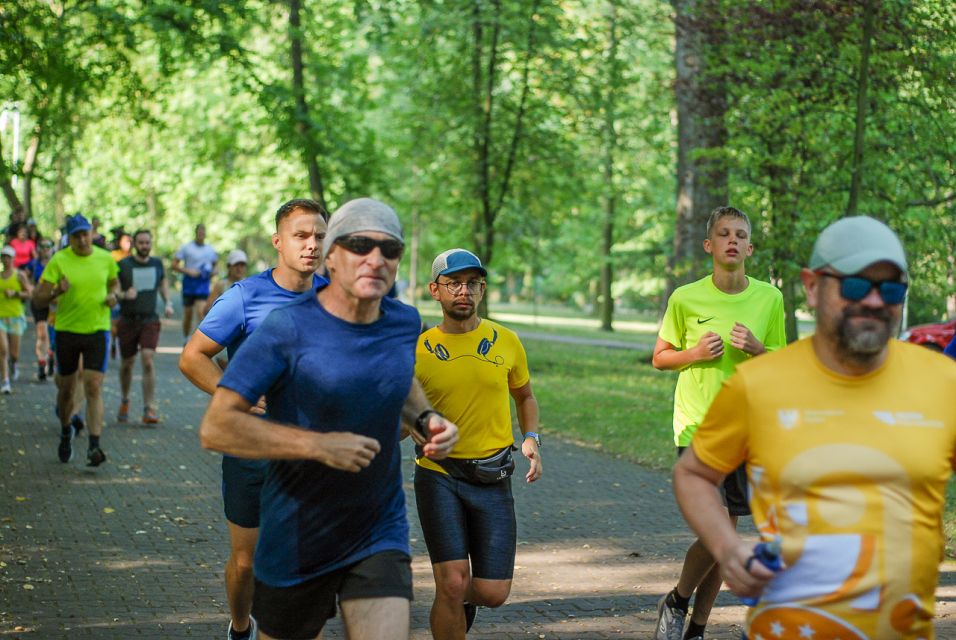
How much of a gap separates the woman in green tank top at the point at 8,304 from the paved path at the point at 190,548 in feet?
12.8

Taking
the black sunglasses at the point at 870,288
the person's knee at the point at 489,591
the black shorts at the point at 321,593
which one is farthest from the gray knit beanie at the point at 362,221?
the person's knee at the point at 489,591

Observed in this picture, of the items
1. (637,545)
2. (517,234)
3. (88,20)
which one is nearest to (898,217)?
(637,545)

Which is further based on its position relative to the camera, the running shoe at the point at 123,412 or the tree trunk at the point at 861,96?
the running shoe at the point at 123,412

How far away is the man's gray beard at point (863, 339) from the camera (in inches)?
134

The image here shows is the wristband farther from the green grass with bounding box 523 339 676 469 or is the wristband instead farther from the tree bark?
the tree bark

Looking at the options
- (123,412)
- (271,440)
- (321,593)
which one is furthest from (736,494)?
(123,412)

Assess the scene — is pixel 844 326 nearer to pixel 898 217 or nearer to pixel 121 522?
pixel 121 522

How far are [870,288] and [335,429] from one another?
1.70m

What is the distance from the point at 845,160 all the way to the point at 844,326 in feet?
34.9

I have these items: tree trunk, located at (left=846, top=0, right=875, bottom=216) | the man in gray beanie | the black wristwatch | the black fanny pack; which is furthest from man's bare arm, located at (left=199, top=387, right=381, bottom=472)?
tree trunk, located at (left=846, top=0, right=875, bottom=216)

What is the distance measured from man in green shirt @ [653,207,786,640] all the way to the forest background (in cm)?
606

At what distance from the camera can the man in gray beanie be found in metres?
4.15

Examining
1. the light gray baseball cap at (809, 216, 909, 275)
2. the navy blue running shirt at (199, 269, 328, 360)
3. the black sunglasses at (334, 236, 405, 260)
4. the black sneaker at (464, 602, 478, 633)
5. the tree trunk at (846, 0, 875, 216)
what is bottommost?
the black sneaker at (464, 602, 478, 633)

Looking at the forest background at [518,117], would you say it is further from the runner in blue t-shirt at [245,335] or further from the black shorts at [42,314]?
the runner in blue t-shirt at [245,335]
